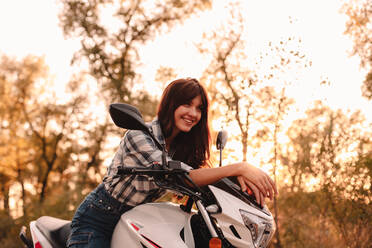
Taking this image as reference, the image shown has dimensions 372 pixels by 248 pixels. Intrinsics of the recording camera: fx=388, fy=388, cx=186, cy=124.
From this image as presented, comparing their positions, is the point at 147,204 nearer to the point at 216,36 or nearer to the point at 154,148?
the point at 154,148

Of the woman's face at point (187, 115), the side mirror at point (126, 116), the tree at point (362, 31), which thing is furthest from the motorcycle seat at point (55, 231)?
the tree at point (362, 31)

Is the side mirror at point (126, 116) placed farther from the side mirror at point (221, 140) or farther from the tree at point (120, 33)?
the tree at point (120, 33)

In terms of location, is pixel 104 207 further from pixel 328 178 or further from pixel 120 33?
pixel 120 33

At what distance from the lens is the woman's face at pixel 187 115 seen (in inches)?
110

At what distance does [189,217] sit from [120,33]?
16.8m

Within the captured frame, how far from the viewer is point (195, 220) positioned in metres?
2.34

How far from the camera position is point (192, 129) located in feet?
9.89

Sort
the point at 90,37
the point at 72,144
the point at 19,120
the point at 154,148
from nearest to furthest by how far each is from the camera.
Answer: the point at 154,148
the point at 90,37
the point at 72,144
the point at 19,120

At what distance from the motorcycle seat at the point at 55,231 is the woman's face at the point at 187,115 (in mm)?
1231

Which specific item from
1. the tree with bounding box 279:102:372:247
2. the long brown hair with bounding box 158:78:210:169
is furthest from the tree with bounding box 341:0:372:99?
the long brown hair with bounding box 158:78:210:169

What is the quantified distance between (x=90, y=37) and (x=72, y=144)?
7714 mm

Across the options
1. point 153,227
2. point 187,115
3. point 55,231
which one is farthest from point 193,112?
point 55,231

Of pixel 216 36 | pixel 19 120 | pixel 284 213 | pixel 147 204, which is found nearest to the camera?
pixel 147 204

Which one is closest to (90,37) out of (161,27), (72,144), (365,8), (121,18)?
(121,18)
